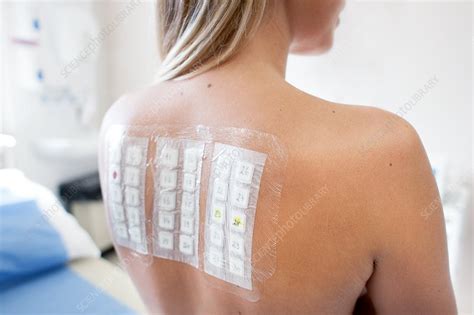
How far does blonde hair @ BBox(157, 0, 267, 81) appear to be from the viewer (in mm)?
557

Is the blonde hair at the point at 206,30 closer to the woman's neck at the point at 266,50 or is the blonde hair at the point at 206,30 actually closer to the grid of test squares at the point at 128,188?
the woman's neck at the point at 266,50

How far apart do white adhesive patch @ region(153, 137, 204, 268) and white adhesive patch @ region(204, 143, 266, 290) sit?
0.03m

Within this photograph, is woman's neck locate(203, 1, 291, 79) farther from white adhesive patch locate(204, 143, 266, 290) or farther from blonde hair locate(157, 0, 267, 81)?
white adhesive patch locate(204, 143, 266, 290)

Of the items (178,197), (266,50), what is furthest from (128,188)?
(266,50)

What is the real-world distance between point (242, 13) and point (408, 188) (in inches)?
13.7

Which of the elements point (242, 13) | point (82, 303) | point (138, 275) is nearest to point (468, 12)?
point (242, 13)

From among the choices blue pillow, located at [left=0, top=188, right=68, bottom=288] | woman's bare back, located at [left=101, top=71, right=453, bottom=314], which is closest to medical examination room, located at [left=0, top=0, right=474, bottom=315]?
woman's bare back, located at [left=101, top=71, right=453, bottom=314]

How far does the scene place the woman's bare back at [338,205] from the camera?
0.46 meters

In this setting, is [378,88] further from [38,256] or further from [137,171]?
[38,256]

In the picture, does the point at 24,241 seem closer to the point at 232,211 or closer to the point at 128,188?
the point at 128,188

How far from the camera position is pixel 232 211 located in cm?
53

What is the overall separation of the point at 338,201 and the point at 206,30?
328 millimetres

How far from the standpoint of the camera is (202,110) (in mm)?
558

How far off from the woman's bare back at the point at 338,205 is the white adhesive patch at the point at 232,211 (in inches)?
0.6
